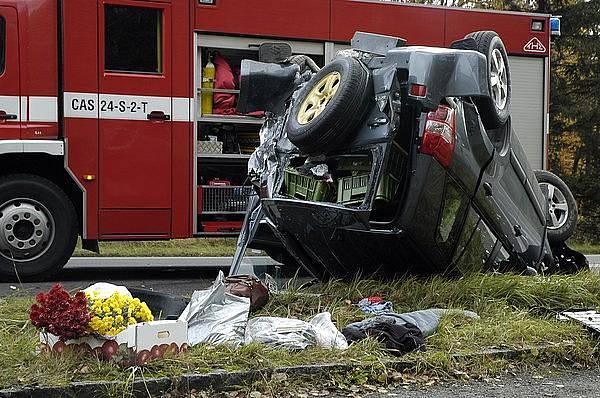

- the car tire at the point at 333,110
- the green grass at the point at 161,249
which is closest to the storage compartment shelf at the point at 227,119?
the car tire at the point at 333,110

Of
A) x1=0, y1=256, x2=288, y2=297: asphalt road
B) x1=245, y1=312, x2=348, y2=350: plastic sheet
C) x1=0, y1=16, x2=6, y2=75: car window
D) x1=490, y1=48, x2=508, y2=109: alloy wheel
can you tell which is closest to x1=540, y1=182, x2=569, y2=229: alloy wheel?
x1=490, y1=48, x2=508, y2=109: alloy wheel

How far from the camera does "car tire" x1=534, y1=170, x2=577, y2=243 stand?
7.89 meters

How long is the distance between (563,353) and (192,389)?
2.38 m

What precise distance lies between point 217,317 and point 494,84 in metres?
2.87

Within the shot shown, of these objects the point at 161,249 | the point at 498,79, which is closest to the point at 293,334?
the point at 498,79

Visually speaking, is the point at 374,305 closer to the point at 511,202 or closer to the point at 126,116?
the point at 511,202

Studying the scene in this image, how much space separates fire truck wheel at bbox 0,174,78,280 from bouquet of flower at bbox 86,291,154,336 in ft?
13.2

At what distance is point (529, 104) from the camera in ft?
33.3

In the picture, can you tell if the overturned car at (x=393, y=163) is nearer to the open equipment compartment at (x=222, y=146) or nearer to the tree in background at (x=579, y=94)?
the open equipment compartment at (x=222, y=146)

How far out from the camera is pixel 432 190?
5777 millimetres

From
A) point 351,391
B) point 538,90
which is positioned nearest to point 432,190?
point 351,391

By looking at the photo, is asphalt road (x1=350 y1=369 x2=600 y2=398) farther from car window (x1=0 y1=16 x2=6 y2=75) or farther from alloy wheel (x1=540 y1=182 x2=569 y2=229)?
car window (x1=0 y1=16 x2=6 y2=75)

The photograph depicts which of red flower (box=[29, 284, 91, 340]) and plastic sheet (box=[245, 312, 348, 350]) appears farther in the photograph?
plastic sheet (box=[245, 312, 348, 350])

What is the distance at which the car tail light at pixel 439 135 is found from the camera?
5641mm
